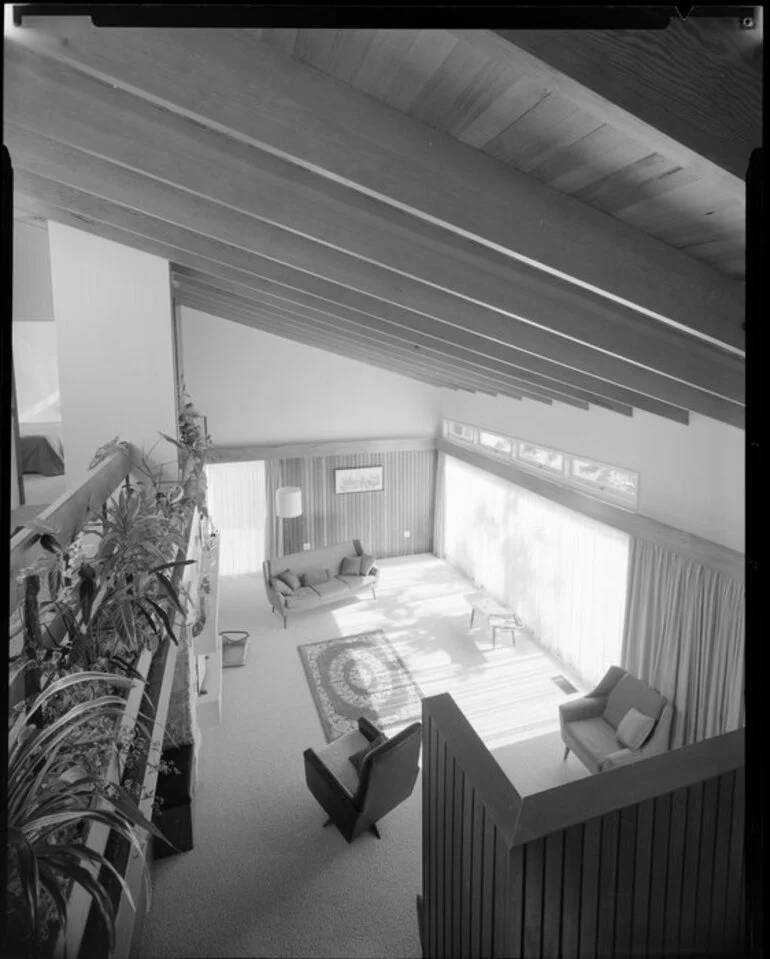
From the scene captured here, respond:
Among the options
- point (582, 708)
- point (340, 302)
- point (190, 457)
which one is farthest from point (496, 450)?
point (340, 302)

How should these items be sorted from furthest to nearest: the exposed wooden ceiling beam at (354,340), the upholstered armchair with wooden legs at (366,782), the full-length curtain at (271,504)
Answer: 1. the full-length curtain at (271,504)
2. the exposed wooden ceiling beam at (354,340)
3. the upholstered armchair with wooden legs at (366,782)

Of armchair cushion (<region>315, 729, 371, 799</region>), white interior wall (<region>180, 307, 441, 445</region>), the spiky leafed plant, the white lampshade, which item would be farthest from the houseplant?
white interior wall (<region>180, 307, 441, 445</region>)

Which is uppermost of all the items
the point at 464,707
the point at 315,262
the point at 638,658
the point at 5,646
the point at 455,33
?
the point at 315,262

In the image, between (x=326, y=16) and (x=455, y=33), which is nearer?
(x=326, y=16)

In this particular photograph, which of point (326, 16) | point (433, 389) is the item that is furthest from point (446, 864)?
point (433, 389)

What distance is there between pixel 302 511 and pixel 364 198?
7580mm

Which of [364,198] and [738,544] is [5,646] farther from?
[738,544]

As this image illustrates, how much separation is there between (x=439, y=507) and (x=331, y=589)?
2740 millimetres

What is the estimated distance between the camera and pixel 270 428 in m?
9.32

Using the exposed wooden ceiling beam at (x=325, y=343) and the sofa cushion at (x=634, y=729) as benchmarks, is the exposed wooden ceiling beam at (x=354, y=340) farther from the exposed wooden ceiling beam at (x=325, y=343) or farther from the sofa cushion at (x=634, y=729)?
the sofa cushion at (x=634, y=729)

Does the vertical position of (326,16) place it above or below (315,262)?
below

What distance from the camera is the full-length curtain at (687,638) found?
4.52 meters

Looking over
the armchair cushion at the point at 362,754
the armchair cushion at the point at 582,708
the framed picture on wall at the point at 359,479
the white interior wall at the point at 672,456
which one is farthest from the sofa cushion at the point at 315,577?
the armchair cushion at the point at 582,708

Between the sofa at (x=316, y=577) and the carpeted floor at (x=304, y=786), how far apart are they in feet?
0.72
